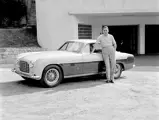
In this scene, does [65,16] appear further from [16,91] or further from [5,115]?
[5,115]

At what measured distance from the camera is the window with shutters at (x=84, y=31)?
16609 millimetres

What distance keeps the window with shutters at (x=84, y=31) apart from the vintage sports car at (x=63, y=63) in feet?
24.4

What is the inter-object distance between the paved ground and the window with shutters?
788 centimetres

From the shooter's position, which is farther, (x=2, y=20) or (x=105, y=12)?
A: (x=2, y=20)

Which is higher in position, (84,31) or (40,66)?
(84,31)

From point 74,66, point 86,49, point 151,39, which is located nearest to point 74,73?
point 74,66

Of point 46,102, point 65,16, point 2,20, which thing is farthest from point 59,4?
point 46,102

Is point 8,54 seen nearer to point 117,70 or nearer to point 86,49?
point 86,49

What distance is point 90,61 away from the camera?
857 centimetres

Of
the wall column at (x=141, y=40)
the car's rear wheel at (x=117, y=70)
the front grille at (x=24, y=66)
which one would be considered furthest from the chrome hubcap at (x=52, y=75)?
the wall column at (x=141, y=40)

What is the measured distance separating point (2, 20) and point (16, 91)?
52.0 ft

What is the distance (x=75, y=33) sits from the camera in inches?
627

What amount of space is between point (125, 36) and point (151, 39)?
190 centimetres

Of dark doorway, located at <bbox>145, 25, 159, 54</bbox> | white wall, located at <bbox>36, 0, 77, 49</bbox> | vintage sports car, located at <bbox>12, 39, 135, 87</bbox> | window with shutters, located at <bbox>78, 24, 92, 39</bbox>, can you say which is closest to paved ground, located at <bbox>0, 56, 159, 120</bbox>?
vintage sports car, located at <bbox>12, 39, 135, 87</bbox>
